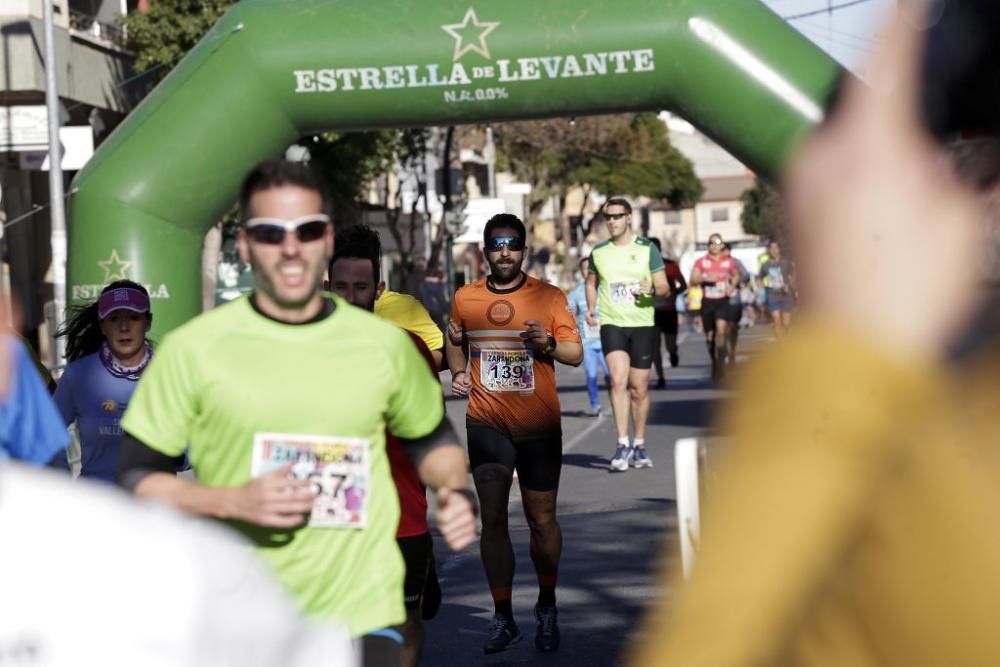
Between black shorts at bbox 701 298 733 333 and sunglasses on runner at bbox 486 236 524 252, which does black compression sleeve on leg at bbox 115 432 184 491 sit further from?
black shorts at bbox 701 298 733 333

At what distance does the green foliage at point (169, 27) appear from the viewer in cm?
3114

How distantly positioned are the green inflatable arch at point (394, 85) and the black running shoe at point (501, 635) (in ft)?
14.0

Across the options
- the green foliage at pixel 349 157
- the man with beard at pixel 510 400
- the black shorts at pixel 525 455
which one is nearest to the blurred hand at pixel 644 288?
the man with beard at pixel 510 400

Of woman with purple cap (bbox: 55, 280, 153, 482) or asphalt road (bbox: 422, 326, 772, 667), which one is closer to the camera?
woman with purple cap (bbox: 55, 280, 153, 482)

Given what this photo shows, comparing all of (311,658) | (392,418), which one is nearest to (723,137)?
(392,418)

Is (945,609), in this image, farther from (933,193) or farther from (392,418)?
(392,418)

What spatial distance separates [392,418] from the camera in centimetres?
474

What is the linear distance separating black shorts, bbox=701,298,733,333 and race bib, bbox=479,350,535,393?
1447cm

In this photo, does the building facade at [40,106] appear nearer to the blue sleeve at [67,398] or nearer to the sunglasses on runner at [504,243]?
the sunglasses on runner at [504,243]

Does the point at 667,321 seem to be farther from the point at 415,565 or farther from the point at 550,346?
the point at 415,565

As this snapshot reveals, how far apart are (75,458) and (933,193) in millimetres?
10659

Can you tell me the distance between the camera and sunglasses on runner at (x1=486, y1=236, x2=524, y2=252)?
857 cm

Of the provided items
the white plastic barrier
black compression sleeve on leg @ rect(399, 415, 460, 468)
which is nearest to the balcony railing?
black compression sleeve on leg @ rect(399, 415, 460, 468)

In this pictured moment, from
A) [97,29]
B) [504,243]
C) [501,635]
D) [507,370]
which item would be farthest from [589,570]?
[97,29]
